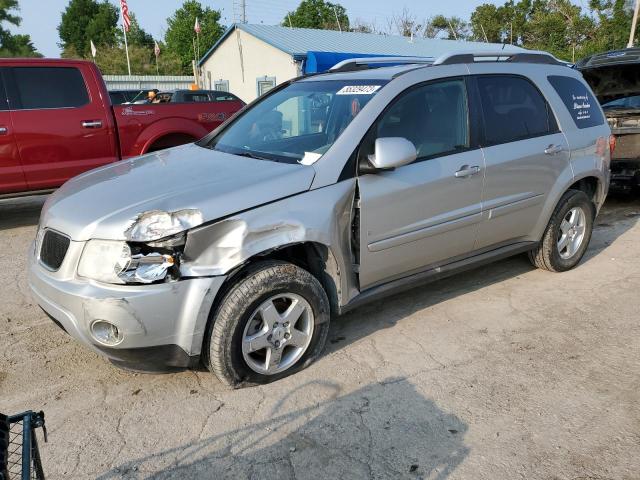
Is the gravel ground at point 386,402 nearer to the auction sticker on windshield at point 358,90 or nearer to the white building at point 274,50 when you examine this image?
the auction sticker on windshield at point 358,90

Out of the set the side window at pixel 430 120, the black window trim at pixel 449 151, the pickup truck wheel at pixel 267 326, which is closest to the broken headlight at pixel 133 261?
the pickup truck wheel at pixel 267 326

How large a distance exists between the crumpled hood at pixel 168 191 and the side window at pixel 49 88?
3421mm

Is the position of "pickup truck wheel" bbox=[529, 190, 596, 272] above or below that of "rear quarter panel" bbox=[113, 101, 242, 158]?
below

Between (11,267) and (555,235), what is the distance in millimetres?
5088

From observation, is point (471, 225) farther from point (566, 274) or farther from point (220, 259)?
point (220, 259)

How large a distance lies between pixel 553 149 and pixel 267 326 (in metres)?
2.86

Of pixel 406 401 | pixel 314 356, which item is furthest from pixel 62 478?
pixel 406 401

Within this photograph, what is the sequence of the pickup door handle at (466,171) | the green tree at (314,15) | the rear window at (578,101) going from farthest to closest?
the green tree at (314,15) < the rear window at (578,101) < the pickup door handle at (466,171)

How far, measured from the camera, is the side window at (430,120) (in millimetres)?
3502

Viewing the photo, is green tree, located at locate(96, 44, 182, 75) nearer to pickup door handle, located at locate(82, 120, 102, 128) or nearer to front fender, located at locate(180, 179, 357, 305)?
pickup door handle, located at locate(82, 120, 102, 128)

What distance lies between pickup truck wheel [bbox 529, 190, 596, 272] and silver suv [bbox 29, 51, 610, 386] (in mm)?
36

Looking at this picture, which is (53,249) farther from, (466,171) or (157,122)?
(157,122)

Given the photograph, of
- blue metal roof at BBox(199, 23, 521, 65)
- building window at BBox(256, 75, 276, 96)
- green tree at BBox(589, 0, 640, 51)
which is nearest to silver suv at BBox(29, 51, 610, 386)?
blue metal roof at BBox(199, 23, 521, 65)

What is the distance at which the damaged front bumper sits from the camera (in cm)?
266
